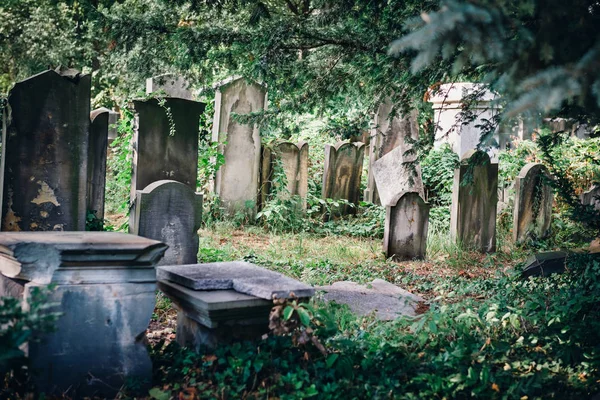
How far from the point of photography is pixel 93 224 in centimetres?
610

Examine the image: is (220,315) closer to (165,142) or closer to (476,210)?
(165,142)

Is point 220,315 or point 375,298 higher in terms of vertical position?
point 220,315

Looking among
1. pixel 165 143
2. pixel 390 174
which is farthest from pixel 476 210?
pixel 165 143

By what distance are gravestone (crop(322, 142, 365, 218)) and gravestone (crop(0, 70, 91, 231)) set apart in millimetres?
5628

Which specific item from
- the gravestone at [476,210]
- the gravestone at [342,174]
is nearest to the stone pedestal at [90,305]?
the gravestone at [476,210]

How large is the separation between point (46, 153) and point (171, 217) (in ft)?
4.17

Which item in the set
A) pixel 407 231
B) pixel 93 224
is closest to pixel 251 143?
pixel 407 231

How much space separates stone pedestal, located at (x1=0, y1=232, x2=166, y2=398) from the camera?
3.10 meters

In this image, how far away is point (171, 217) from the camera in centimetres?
588

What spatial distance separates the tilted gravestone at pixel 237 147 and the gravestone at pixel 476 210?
10.5 feet

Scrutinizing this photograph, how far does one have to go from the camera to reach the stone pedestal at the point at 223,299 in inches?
129

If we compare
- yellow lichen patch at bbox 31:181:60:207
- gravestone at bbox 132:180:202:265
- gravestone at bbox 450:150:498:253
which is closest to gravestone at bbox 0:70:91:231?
yellow lichen patch at bbox 31:181:60:207

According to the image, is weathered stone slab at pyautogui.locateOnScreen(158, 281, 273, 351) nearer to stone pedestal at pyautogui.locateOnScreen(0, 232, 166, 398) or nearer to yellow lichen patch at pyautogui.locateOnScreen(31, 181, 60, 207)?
stone pedestal at pyautogui.locateOnScreen(0, 232, 166, 398)

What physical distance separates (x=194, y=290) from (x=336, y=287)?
262 cm
